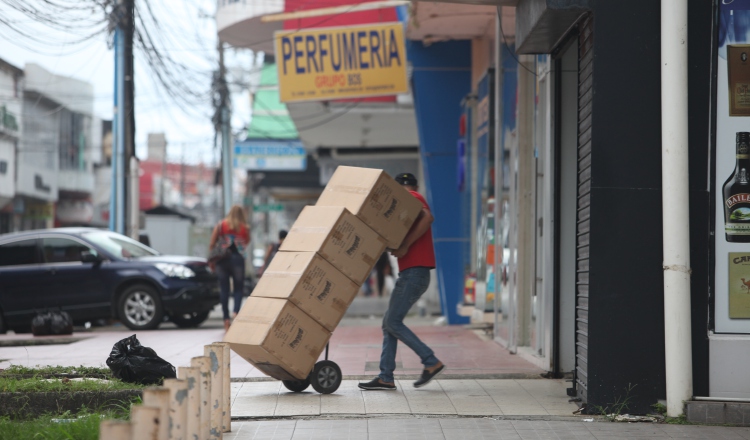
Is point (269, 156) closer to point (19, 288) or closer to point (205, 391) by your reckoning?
point (19, 288)

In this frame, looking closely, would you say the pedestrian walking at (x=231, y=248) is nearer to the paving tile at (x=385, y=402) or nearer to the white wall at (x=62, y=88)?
the paving tile at (x=385, y=402)

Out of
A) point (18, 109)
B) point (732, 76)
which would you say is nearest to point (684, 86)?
point (732, 76)

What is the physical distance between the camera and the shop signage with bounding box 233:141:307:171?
30.7m

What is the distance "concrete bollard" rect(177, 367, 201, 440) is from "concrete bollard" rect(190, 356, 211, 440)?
9.5 inches

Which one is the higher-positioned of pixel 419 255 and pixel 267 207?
pixel 267 207

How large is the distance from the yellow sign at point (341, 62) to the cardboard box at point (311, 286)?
9710 mm

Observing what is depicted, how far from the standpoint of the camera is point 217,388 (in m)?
5.79

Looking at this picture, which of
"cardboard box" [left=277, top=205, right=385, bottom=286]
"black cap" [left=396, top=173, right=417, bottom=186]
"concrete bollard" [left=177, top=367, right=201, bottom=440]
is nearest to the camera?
"concrete bollard" [left=177, top=367, right=201, bottom=440]

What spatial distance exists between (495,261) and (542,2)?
5933mm

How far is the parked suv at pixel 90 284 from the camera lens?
15.2 meters

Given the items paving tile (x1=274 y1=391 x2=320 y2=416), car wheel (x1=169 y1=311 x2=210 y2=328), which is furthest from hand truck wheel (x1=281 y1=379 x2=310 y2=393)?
car wheel (x1=169 y1=311 x2=210 y2=328)

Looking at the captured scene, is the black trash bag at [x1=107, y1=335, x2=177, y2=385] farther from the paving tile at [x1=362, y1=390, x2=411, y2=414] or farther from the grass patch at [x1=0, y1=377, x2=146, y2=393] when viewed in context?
the paving tile at [x1=362, y1=390, x2=411, y2=414]

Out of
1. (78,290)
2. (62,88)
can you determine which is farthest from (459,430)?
(62,88)

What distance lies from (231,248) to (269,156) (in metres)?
16.8
